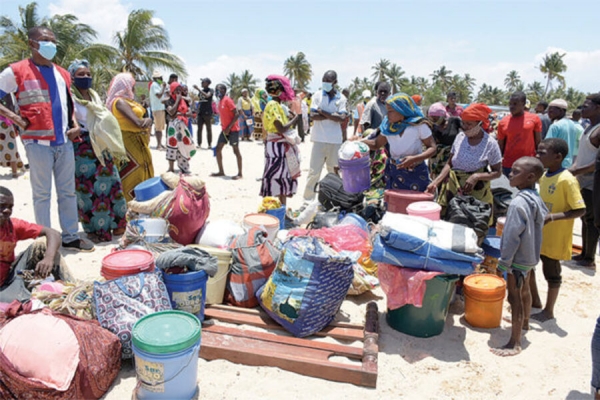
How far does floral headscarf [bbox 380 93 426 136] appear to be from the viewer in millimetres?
4469

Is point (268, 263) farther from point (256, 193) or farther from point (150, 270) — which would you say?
point (256, 193)

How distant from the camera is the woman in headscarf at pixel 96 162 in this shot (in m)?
4.80

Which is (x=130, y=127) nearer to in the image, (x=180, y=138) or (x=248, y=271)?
(x=248, y=271)

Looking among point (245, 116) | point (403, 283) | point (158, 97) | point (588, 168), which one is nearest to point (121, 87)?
point (403, 283)

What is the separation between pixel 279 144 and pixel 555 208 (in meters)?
3.31

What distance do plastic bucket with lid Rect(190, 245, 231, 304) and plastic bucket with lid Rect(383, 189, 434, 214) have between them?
1.83m

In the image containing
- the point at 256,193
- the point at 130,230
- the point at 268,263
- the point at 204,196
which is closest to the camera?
the point at 268,263

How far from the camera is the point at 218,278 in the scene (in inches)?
141

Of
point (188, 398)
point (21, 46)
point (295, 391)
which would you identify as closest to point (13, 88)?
point (188, 398)

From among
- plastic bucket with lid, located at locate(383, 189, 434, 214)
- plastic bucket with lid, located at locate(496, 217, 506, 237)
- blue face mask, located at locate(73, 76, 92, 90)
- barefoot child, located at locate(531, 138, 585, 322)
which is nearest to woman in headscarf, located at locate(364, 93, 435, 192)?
plastic bucket with lid, located at locate(383, 189, 434, 214)

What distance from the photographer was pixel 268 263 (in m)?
3.62

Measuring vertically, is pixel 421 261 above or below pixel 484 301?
Result: above

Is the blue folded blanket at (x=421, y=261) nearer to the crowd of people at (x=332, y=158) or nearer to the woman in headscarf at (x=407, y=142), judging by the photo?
the crowd of people at (x=332, y=158)

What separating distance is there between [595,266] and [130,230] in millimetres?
5186
